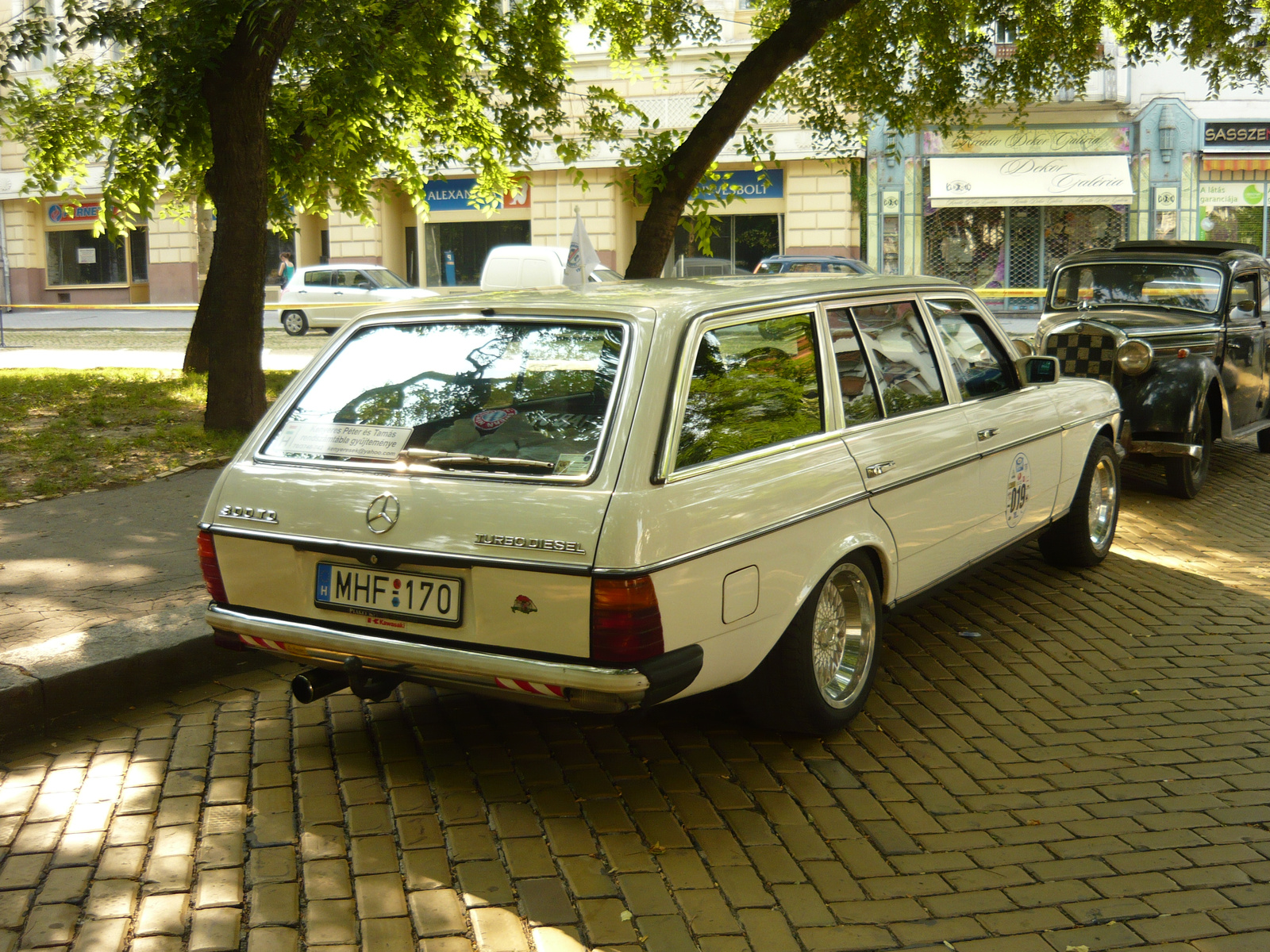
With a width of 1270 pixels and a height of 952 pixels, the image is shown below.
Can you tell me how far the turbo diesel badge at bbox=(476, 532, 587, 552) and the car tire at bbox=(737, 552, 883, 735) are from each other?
96 centimetres

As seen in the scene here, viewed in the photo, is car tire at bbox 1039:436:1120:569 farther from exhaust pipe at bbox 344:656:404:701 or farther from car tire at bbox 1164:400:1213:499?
exhaust pipe at bbox 344:656:404:701

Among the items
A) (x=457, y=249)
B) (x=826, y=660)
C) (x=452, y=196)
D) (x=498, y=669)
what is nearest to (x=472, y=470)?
(x=498, y=669)

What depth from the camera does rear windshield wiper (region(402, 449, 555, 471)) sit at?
368cm

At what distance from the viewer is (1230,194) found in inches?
1093

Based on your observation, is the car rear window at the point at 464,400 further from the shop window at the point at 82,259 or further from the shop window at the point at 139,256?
the shop window at the point at 82,259

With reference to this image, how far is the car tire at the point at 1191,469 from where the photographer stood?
349 inches

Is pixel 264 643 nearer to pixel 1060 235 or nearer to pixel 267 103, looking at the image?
pixel 267 103

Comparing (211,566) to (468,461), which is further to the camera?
(211,566)

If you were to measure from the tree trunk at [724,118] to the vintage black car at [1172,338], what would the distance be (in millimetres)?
2886

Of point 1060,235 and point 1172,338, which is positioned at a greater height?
point 1060,235

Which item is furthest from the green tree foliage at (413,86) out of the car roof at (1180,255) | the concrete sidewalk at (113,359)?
the car roof at (1180,255)

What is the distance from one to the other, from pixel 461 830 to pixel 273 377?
1233cm

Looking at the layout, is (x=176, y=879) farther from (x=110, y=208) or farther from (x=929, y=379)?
(x=110, y=208)

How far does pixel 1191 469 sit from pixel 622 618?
6.90 m
